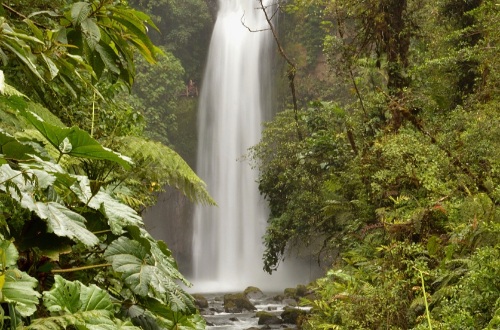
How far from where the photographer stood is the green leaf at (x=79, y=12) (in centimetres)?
163

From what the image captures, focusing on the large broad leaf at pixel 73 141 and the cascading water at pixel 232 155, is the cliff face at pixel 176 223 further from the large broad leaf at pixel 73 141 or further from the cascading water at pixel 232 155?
the large broad leaf at pixel 73 141

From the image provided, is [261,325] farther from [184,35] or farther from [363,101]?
[184,35]

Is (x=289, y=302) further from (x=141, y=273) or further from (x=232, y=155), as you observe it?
(x=141, y=273)

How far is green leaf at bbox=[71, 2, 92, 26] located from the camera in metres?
1.63

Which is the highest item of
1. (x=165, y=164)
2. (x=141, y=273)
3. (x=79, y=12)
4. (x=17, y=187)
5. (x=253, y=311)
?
(x=79, y=12)

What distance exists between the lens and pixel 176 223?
2244cm


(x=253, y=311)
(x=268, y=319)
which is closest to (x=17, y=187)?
(x=268, y=319)

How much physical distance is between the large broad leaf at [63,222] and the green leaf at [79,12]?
28.1 inches

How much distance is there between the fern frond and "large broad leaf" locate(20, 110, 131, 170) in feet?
5.82

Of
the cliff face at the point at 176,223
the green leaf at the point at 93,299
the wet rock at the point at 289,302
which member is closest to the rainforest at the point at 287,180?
the green leaf at the point at 93,299

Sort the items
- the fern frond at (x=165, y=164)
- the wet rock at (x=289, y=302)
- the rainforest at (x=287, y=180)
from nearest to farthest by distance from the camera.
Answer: the rainforest at (x=287, y=180)
the fern frond at (x=165, y=164)
the wet rock at (x=289, y=302)

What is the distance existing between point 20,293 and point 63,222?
273mm

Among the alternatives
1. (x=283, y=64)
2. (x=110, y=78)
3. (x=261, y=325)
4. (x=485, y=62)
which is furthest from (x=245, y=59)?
(x=110, y=78)

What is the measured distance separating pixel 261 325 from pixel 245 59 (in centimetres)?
1566
